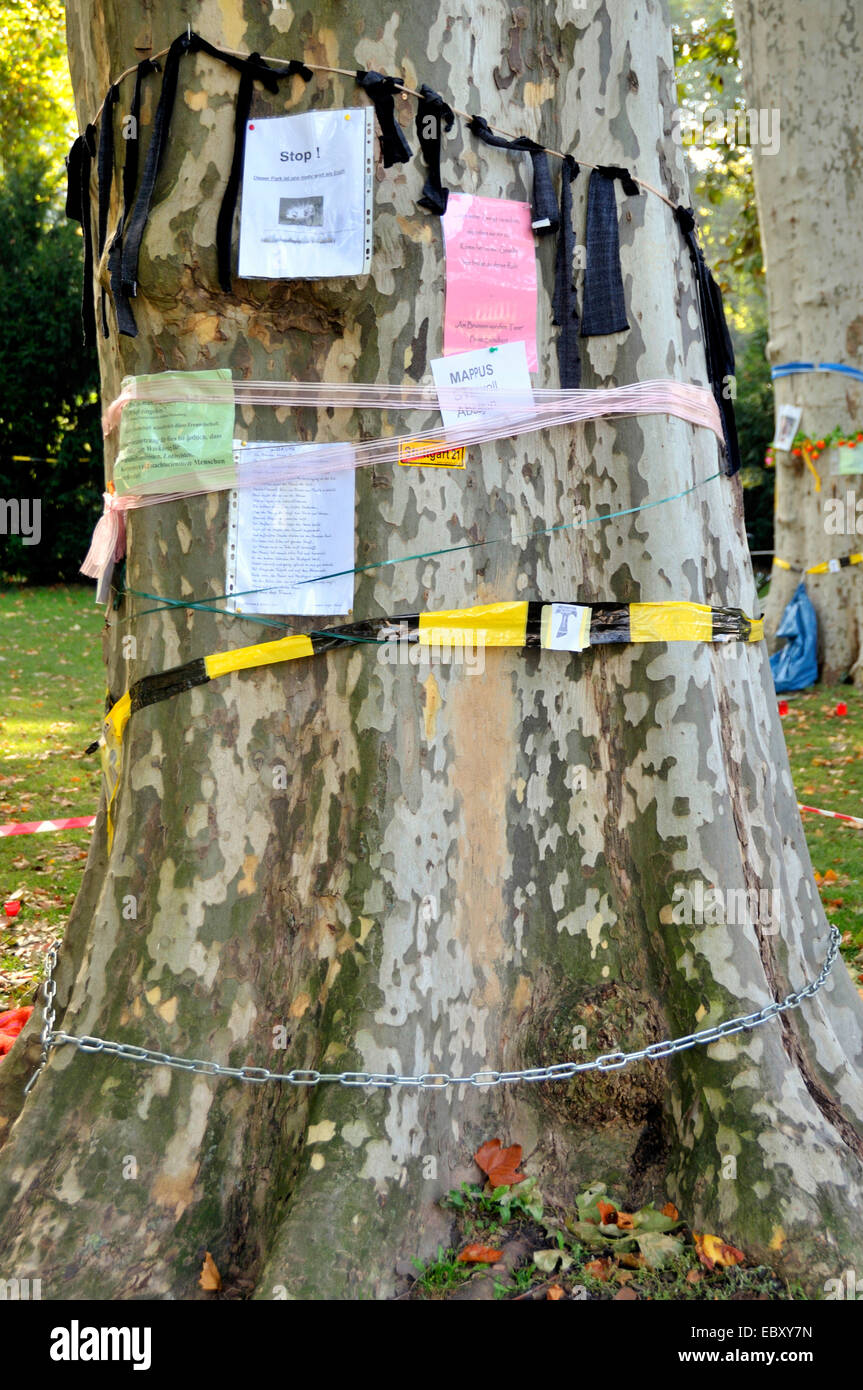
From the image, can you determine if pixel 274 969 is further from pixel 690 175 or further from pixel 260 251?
pixel 690 175

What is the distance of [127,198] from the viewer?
2842mm

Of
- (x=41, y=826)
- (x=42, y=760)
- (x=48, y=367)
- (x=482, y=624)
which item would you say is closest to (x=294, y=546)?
(x=482, y=624)

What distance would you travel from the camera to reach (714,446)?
3109 mm

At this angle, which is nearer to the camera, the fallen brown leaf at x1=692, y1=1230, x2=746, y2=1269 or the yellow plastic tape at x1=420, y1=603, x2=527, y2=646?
the fallen brown leaf at x1=692, y1=1230, x2=746, y2=1269

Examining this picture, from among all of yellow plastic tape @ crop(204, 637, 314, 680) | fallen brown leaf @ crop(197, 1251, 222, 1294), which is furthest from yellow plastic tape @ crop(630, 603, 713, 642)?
fallen brown leaf @ crop(197, 1251, 222, 1294)

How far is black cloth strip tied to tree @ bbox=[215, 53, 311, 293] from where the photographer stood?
2.67m

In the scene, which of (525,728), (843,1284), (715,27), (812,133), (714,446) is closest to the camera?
(843,1284)

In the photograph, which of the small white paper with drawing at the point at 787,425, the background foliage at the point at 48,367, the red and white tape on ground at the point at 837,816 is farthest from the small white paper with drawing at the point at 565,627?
the background foliage at the point at 48,367

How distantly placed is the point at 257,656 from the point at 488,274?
1.12m

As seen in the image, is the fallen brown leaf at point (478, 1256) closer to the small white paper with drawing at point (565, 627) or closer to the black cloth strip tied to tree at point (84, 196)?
the small white paper with drawing at point (565, 627)

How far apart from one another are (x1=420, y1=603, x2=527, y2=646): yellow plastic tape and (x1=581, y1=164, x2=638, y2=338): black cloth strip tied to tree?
2.54ft

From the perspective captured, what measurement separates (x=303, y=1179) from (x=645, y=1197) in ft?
2.88

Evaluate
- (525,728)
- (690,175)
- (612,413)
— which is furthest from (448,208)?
(525,728)

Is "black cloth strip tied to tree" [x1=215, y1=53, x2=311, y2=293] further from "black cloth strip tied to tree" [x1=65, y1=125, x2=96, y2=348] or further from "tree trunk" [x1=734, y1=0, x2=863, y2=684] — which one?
"tree trunk" [x1=734, y1=0, x2=863, y2=684]
